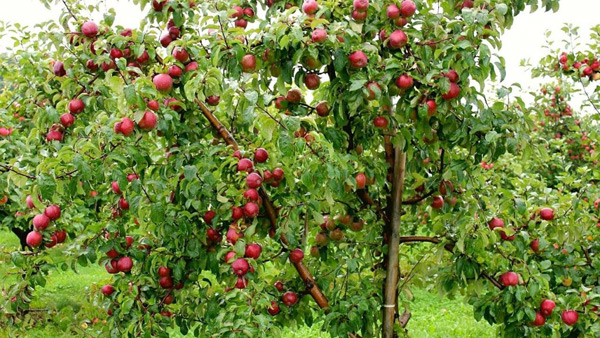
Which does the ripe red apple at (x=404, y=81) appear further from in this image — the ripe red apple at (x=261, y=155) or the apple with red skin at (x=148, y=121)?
the apple with red skin at (x=148, y=121)

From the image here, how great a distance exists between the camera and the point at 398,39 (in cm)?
204

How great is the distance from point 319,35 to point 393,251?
105 cm

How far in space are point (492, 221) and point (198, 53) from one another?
1286 millimetres

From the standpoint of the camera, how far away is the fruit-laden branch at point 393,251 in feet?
8.29

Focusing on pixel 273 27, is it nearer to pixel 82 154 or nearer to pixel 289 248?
pixel 82 154

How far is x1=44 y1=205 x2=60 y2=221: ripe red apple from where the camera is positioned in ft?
7.50

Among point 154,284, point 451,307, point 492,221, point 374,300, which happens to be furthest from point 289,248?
point 451,307

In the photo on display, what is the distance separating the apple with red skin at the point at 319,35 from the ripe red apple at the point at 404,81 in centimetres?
31

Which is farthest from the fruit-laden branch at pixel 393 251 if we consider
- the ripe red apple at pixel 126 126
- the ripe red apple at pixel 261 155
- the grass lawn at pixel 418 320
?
the grass lawn at pixel 418 320

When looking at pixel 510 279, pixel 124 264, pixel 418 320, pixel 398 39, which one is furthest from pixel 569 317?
pixel 418 320

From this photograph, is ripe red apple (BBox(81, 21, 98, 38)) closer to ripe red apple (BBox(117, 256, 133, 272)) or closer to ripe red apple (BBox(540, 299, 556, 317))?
ripe red apple (BBox(117, 256, 133, 272))

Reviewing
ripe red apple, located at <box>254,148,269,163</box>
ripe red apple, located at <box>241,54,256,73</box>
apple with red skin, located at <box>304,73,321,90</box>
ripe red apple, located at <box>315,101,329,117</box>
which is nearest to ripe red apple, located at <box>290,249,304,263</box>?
ripe red apple, located at <box>254,148,269,163</box>

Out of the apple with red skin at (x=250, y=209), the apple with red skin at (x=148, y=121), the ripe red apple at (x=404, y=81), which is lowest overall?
the apple with red skin at (x=250, y=209)

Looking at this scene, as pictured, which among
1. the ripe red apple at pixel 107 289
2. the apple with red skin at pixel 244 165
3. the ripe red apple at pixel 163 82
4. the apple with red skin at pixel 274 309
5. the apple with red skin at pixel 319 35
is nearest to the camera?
the apple with red skin at pixel 319 35
